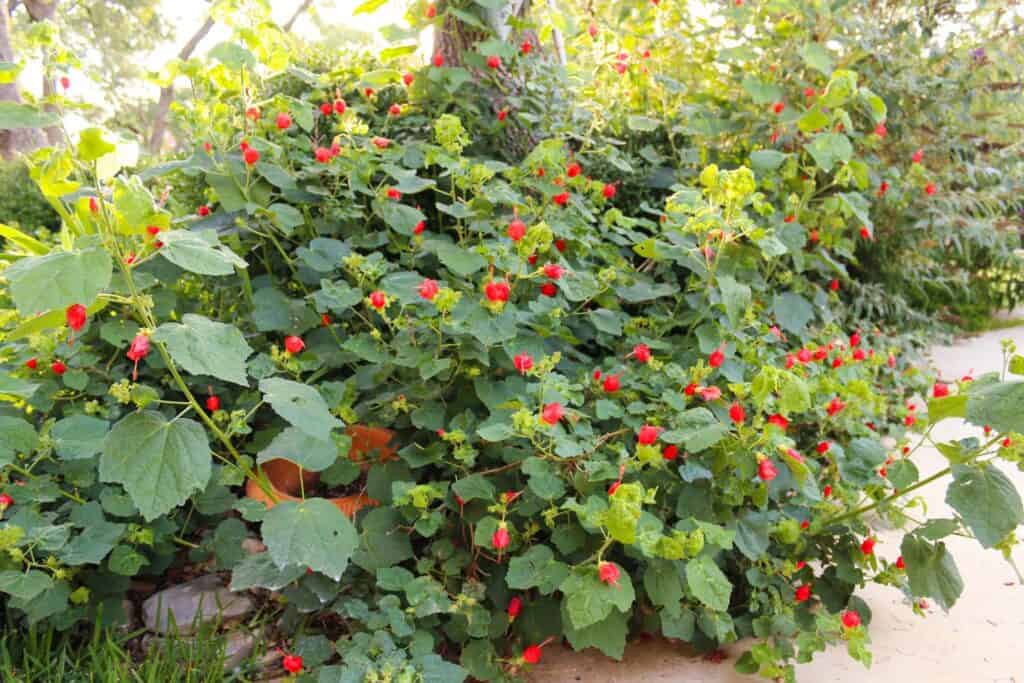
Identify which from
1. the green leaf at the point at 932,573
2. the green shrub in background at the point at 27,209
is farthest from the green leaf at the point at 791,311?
the green shrub in background at the point at 27,209

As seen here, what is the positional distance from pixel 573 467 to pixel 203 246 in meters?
0.86

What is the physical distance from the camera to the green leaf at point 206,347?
3.57 feet

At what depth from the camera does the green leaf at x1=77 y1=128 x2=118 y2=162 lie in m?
1.03

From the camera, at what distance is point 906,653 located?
180cm

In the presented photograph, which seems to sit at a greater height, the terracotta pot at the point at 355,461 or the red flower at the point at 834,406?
the red flower at the point at 834,406

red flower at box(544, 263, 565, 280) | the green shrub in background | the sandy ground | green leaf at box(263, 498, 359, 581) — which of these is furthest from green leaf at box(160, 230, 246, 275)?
the green shrub in background

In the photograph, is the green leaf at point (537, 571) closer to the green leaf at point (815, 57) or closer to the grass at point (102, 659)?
the grass at point (102, 659)

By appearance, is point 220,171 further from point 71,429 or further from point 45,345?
point 71,429

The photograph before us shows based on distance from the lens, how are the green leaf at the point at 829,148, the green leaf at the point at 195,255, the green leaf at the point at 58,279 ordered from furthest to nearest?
1. the green leaf at the point at 829,148
2. the green leaf at the point at 195,255
3. the green leaf at the point at 58,279

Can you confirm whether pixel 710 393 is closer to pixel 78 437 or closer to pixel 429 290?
pixel 429 290

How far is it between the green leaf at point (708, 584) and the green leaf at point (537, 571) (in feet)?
0.83

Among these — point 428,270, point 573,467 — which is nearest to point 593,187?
point 428,270

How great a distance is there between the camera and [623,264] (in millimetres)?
2047

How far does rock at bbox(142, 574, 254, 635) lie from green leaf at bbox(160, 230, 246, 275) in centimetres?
94
